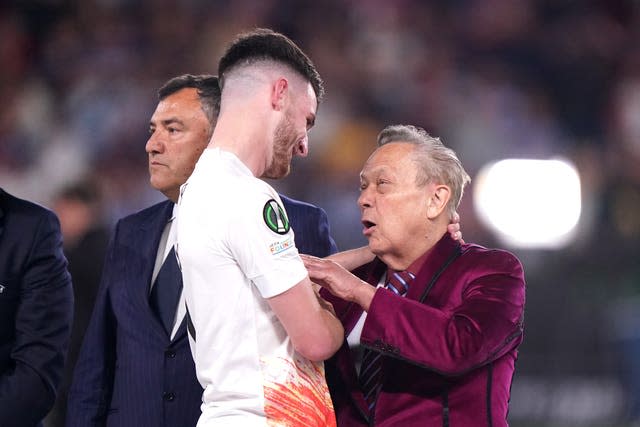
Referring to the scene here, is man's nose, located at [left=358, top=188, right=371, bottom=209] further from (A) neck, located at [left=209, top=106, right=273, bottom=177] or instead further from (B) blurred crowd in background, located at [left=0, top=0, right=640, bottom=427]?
(B) blurred crowd in background, located at [left=0, top=0, right=640, bottom=427]

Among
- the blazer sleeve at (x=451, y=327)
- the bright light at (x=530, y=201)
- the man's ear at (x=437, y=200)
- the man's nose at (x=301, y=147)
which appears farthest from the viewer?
the bright light at (x=530, y=201)

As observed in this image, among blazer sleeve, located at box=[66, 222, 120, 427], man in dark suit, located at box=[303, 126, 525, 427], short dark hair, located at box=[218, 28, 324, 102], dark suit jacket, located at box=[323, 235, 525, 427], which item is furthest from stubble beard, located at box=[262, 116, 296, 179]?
blazer sleeve, located at box=[66, 222, 120, 427]

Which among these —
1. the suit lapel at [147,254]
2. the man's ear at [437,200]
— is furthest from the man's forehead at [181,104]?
the man's ear at [437,200]

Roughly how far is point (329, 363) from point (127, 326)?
682 mm

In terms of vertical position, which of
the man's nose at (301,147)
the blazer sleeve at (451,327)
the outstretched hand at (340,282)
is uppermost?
the man's nose at (301,147)

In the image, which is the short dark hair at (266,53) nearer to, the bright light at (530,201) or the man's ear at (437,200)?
the man's ear at (437,200)

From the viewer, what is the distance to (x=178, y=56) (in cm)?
881

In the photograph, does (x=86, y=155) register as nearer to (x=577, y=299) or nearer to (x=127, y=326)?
(x=577, y=299)

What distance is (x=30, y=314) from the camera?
2908 mm

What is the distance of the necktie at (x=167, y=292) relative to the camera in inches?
122

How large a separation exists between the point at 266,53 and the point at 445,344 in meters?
0.93

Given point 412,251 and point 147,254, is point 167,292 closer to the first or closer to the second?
point 147,254

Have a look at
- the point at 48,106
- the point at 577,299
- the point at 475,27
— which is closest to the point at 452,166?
the point at 577,299

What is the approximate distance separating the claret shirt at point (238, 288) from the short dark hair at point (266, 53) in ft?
1.11
